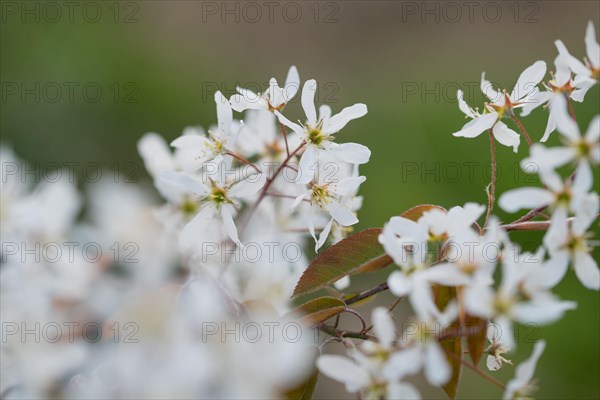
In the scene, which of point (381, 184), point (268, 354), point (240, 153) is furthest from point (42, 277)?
point (381, 184)

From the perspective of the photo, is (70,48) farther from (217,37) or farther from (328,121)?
(328,121)

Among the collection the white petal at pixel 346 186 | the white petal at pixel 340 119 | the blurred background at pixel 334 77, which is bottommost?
the blurred background at pixel 334 77

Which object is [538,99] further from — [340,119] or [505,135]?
[340,119]

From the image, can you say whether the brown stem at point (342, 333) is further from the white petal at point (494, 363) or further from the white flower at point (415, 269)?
the white petal at point (494, 363)

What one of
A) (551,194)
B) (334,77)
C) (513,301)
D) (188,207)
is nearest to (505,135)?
(551,194)

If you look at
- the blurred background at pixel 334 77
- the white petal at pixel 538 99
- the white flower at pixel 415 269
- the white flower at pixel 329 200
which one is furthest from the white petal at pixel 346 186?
the blurred background at pixel 334 77
